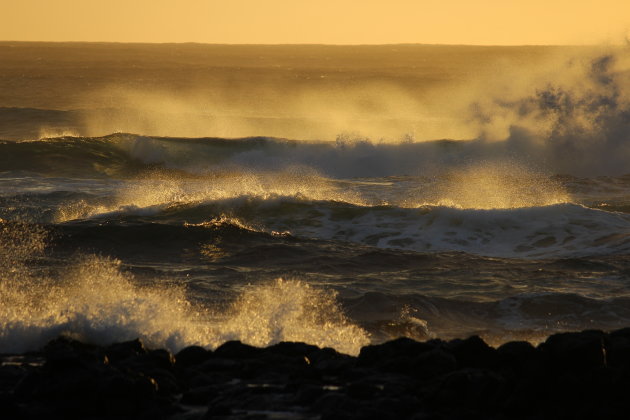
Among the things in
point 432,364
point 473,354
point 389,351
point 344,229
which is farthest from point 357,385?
point 344,229

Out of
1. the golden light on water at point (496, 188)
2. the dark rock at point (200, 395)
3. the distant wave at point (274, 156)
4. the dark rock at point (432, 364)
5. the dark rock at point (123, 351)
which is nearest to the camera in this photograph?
the dark rock at point (200, 395)

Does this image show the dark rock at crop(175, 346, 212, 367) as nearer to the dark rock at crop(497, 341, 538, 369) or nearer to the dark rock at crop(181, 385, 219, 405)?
the dark rock at crop(181, 385, 219, 405)

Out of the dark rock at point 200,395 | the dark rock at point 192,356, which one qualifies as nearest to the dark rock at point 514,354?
the dark rock at point 200,395

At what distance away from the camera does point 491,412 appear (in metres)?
6.77

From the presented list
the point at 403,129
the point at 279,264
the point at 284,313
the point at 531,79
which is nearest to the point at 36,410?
the point at 284,313

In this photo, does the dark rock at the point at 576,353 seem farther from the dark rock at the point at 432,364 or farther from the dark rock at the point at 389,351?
the dark rock at the point at 389,351

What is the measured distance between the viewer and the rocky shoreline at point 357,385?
673 cm

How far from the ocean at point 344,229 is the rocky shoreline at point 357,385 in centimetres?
169

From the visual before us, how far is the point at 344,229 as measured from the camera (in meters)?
17.7

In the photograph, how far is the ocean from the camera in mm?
10938

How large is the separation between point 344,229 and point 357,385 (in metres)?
10.5

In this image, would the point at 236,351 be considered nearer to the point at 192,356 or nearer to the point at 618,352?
the point at 192,356

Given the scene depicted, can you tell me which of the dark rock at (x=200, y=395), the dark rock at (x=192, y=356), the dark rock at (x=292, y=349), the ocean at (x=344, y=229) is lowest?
the dark rock at (x=200, y=395)

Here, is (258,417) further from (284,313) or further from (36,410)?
(284,313)
